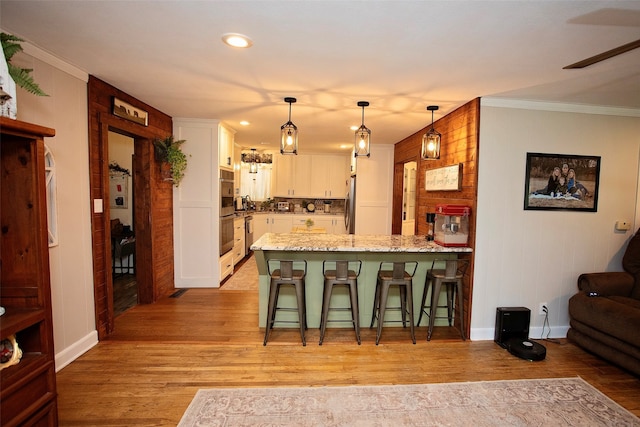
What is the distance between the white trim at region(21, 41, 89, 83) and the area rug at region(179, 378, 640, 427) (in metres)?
2.58

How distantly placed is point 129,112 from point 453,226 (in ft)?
11.5

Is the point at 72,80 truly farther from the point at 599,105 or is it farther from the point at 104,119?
the point at 599,105

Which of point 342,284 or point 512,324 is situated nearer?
point 342,284

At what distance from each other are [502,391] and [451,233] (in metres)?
1.39

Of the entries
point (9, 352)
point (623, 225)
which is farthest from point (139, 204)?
point (623, 225)

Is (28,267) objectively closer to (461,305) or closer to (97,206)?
(97,206)

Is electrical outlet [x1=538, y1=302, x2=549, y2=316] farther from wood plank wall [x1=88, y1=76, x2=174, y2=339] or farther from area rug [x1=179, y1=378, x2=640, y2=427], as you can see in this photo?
wood plank wall [x1=88, y1=76, x2=174, y2=339]

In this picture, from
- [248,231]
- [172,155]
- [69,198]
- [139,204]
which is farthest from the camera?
[248,231]

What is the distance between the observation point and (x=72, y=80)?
2.48 metres

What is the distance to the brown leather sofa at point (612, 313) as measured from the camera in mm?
2457

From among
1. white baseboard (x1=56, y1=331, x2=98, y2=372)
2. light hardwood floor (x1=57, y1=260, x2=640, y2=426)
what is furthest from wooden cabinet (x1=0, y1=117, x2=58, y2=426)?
white baseboard (x1=56, y1=331, x2=98, y2=372)

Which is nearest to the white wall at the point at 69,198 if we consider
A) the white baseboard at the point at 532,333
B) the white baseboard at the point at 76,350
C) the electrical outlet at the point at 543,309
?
the white baseboard at the point at 76,350

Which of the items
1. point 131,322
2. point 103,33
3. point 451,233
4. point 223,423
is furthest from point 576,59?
point 131,322

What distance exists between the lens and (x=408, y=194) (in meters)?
5.53
